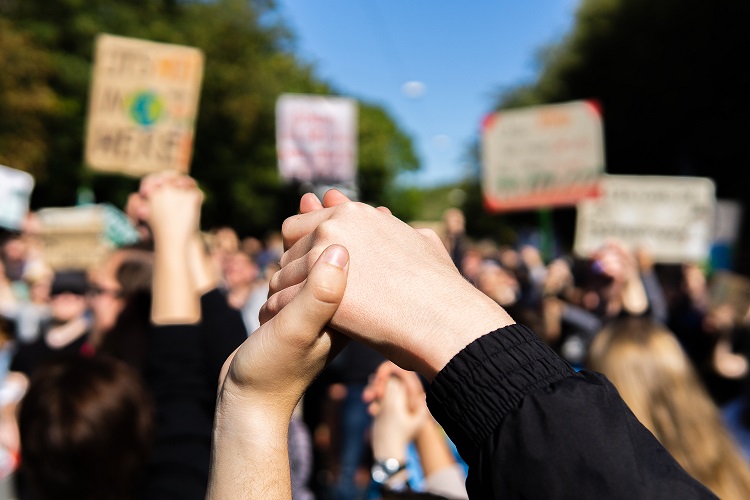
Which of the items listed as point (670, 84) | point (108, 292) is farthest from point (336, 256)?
point (670, 84)

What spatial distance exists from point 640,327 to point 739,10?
20918mm

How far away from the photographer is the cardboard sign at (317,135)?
336 inches

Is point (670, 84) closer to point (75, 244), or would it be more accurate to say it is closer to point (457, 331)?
point (75, 244)

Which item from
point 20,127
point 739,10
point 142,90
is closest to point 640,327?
point 142,90

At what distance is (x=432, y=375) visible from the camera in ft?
2.55

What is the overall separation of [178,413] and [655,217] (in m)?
6.76

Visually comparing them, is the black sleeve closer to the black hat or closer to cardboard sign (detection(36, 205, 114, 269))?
the black hat

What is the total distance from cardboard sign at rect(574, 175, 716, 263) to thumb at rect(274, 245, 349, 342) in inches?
285

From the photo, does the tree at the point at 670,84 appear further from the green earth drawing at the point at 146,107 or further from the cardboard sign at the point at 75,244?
the green earth drawing at the point at 146,107

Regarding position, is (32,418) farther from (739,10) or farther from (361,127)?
(361,127)

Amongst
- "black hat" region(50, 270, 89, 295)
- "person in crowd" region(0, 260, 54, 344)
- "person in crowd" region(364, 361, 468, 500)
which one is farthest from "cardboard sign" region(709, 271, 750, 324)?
"person in crowd" region(0, 260, 54, 344)

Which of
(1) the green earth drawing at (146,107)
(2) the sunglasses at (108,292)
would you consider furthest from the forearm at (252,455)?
(1) the green earth drawing at (146,107)

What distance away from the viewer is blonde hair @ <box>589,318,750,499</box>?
1872mm

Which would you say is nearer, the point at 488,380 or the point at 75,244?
the point at 488,380
